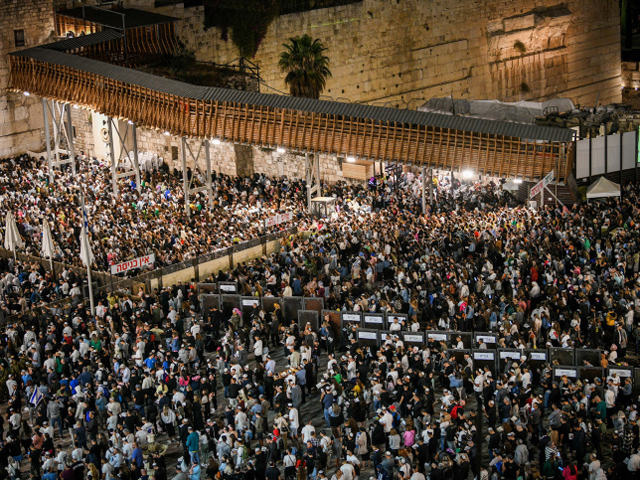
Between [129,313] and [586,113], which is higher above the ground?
[586,113]

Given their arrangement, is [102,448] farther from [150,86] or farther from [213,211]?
[150,86]

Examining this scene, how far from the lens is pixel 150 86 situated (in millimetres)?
38500

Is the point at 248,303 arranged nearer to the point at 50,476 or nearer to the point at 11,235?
the point at 11,235

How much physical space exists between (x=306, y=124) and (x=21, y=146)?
2046 cm

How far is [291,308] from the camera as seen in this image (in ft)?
90.0

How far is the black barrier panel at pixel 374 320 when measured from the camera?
2534 centimetres

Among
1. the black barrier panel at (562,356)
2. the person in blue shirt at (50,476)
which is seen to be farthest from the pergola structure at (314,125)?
the person in blue shirt at (50,476)

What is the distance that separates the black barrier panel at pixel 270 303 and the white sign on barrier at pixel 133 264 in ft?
16.3

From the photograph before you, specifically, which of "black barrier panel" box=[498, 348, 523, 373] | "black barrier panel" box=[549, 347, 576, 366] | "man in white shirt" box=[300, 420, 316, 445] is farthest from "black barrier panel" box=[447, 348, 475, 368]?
"man in white shirt" box=[300, 420, 316, 445]

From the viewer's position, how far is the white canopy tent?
3331 centimetres

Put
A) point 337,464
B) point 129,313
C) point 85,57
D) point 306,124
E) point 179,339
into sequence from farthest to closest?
point 85,57
point 306,124
point 129,313
point 179,339
point 337,464

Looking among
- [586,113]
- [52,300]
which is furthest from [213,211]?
[586,113]

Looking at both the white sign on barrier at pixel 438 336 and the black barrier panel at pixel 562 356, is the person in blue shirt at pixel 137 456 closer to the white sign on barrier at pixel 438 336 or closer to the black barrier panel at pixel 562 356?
the white sign on barrier at pixel 438 336

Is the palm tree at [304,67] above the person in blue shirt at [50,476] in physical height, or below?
above
